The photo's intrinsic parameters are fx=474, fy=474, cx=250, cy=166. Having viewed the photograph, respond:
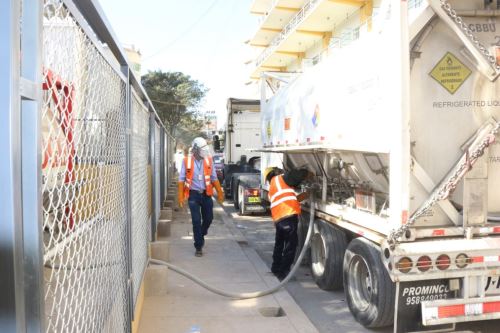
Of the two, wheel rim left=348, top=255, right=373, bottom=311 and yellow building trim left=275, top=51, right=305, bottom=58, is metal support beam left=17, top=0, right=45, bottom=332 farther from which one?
yellow building trim left=275, top=51, right=305, bottom=58

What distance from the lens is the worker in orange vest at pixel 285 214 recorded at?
21.4ft

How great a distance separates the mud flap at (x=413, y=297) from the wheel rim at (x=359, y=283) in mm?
594

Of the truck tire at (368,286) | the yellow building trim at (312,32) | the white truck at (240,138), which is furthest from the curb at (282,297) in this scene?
the yellow building trim at (312,32)

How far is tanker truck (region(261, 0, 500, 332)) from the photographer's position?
3951 mm

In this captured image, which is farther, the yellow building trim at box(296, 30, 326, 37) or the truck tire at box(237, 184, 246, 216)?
the yellow building trim at box(296, 30, 326, 37)

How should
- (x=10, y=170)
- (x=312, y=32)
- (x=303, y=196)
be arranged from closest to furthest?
1. (x=10, y=170)
2. (x=303, y=196)
3. (x=312, y=32)

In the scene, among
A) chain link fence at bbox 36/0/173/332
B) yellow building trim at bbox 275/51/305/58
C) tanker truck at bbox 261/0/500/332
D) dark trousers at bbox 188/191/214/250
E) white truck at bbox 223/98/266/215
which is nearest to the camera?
chain link fence at bbox 36/0/173/332

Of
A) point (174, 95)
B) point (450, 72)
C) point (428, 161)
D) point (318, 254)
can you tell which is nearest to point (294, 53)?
→ point (174, 95)

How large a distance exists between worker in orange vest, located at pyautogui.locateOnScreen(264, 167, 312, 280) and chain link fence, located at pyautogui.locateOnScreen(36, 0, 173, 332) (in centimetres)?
338

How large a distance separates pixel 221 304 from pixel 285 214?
1.66m

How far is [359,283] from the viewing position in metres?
5.01

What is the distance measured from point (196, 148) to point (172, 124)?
27.6 m

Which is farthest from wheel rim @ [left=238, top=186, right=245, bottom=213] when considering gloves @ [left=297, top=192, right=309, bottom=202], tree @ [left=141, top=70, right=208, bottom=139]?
tree @ [left=141, top=70, right=208, bottom=139]

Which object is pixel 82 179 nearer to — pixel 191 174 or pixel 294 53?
pixel 191 174
